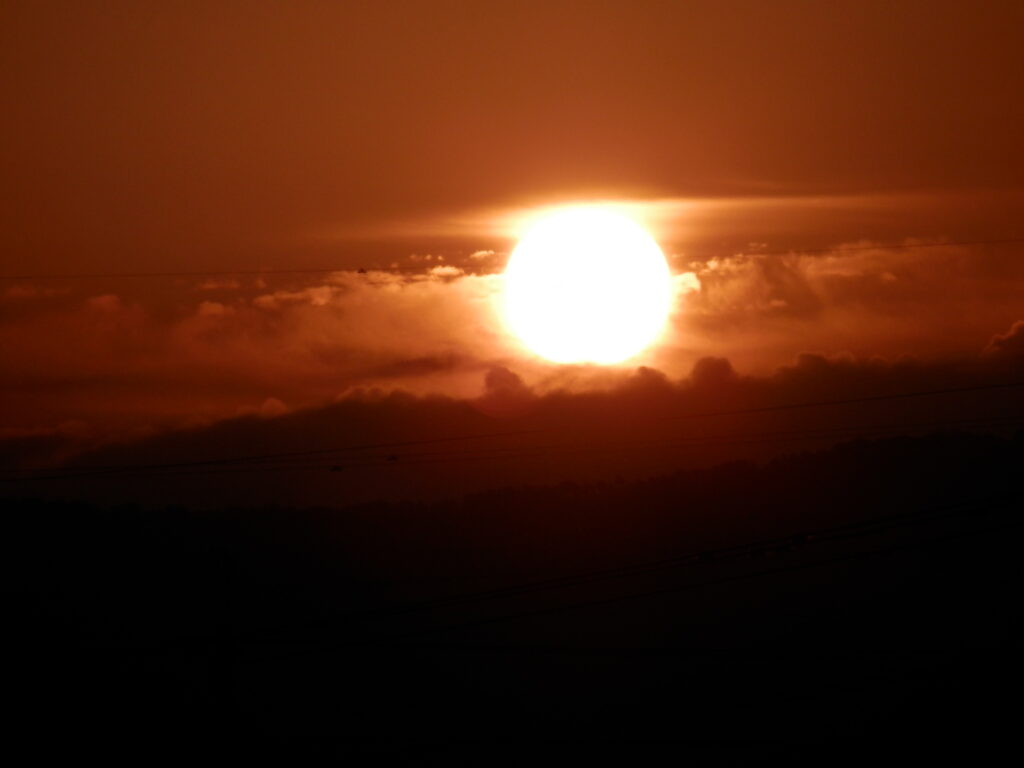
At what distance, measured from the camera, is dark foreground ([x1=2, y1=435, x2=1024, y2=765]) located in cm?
3819

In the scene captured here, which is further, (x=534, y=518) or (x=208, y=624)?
(x=534, y=518)

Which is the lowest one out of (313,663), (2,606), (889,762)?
(889,762)

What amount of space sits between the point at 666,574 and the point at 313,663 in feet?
78.3

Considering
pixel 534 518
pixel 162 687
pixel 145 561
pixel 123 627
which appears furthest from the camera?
pixel 534 518

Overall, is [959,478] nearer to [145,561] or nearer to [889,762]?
[889,762]

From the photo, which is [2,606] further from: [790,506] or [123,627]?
[790,506]

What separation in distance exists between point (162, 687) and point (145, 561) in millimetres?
17672

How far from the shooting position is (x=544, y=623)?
194ft

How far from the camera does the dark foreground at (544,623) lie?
3819cm

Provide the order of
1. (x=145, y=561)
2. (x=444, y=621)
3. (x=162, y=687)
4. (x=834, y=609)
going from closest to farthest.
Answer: (x=162, y=687) < (x=145, y=561) < (x=834, y=609) < (x=444, y=621)

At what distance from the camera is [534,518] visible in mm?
70438

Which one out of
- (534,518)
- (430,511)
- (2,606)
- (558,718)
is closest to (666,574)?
(534,518)

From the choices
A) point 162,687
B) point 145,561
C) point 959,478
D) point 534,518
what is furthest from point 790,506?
point 162,687

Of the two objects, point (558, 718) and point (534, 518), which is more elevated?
point (534, 518)
